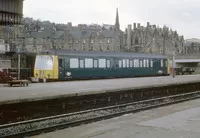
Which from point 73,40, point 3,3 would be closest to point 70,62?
point 3,3

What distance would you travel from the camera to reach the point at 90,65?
32562 millimetres

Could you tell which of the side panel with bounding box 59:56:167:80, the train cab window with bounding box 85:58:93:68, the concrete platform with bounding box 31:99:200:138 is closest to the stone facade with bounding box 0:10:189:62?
the side panel with bounding box 59:56:167:80

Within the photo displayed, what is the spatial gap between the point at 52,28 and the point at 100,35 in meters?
14.6

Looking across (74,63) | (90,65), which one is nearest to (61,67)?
(74,63)

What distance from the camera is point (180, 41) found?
128 metres

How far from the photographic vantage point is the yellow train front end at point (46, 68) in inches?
1177

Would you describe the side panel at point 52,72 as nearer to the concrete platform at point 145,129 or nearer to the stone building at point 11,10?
the stone building at point 11,10

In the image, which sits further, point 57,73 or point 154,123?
point 57,73

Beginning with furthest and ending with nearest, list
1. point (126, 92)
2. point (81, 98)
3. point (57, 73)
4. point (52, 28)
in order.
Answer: point (52, 28) → point (57, 73) → point (126, 92) → point (81, 98)

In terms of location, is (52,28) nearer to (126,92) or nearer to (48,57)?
(48,57)

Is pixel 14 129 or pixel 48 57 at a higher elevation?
pixel 48 57

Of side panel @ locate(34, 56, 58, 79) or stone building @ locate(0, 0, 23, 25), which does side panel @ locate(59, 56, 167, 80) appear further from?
stone building @ locate(0, 0, 23, 25)

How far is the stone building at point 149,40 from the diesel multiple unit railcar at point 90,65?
75799mm

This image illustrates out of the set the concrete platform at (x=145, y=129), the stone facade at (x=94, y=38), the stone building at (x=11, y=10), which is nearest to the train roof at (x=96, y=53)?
the stone building at (x=11, y=10)
